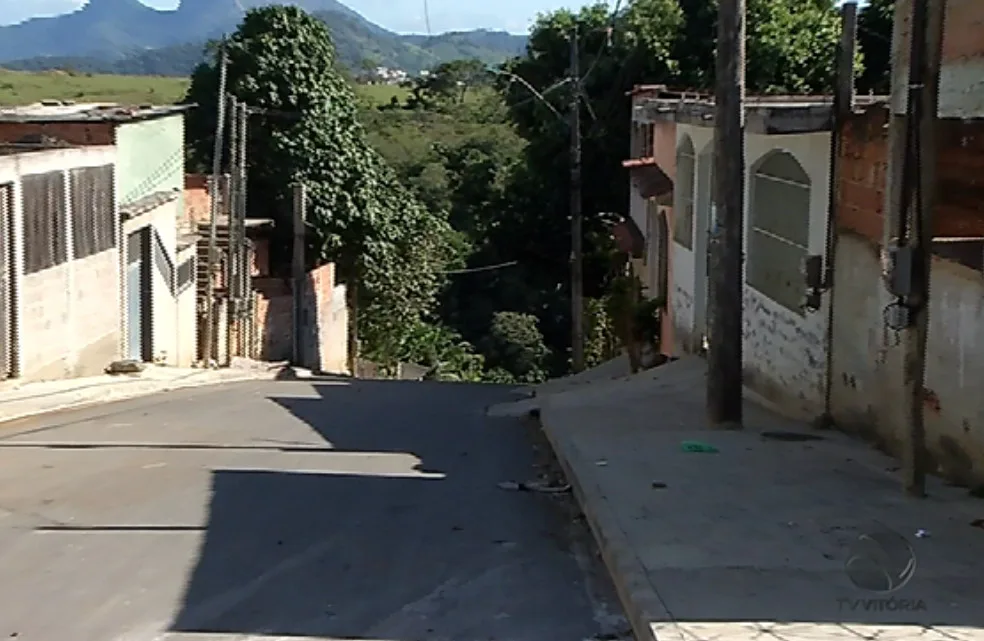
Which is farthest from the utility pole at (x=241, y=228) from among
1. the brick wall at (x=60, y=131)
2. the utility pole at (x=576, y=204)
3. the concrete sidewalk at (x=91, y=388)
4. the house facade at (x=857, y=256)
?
the house facade at (x=857, y=256)

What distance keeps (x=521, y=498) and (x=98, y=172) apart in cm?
1487

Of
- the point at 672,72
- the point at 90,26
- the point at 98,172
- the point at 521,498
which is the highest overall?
the point at 90,26

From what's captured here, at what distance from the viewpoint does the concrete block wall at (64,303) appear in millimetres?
19172

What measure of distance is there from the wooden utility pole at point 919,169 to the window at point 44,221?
46.2 ft

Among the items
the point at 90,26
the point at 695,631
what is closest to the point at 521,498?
the point at 695,631

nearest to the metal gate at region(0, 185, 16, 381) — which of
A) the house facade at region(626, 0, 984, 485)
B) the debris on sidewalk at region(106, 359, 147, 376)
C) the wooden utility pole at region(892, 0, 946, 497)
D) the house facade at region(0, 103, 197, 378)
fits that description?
the house facade at region(0, 103, 197, 378)

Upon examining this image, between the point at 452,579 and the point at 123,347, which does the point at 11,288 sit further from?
the point at 452,579

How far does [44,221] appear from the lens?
20.2m

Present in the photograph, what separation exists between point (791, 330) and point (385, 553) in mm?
7835

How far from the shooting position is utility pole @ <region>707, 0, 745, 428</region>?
12.4m

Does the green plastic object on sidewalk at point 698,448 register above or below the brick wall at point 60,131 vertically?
below

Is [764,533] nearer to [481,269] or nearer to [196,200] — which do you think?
[196,200]

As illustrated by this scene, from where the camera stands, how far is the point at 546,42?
39031 millimetres

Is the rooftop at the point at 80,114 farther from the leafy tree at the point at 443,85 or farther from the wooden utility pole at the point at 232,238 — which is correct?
the leafy tree at the point at 443,85
